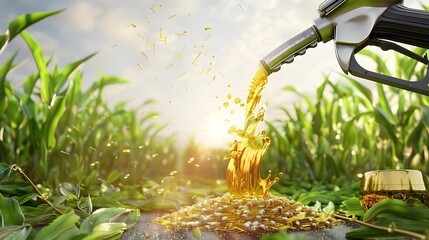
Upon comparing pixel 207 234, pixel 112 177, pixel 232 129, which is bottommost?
pixel 207 234

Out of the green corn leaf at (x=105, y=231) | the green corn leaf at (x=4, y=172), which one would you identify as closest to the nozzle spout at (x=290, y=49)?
the green corn leaf at (x=105, y=231)

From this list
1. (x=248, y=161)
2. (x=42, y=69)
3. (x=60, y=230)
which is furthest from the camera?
(x=42, y=69)

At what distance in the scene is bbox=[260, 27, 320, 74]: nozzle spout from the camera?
1.76 m

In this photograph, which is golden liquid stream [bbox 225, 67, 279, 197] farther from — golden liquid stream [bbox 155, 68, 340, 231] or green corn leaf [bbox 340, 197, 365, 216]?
green corn leaf [bbox 340, 197, 365, 216]

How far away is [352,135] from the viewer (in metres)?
3.78

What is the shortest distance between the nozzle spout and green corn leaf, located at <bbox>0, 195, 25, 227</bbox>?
0.91 meters

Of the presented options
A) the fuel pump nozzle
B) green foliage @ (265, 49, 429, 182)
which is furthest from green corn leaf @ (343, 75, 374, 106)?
the fuel pump nozzle

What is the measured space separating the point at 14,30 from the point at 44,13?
0.62 ft

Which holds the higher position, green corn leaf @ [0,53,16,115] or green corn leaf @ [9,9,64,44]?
green corn leaf @ [9,9,64,44]

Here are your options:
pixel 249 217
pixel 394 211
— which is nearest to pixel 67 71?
pixel 249 217

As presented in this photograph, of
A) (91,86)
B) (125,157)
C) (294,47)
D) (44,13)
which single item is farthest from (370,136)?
(44,13)

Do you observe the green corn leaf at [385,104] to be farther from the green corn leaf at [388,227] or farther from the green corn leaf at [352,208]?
the green corn leaf at [388,227]

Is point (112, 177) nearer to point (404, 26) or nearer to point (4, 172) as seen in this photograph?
point (4, 172)

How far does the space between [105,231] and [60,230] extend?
0.38ft
